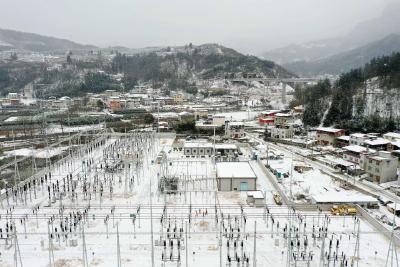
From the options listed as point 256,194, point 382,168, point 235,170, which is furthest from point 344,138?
point 256,194

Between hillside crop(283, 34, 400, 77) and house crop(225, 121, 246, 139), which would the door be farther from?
hillside crop(283, 34, 400, 77)

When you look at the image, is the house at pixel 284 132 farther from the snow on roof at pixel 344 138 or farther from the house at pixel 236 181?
the house at pixel 236 181

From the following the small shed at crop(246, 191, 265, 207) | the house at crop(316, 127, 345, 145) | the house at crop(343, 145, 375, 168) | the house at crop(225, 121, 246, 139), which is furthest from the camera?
the house at crop(225, 121, 246, 139)

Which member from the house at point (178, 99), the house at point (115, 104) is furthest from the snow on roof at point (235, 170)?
the house at point (178, 99)

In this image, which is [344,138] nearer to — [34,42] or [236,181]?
[236,181]

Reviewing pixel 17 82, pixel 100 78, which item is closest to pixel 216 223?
pixel 100 78

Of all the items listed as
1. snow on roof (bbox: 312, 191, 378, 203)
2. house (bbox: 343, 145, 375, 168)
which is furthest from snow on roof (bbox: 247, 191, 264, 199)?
house (bbox: 343, 145, 375, 168)
